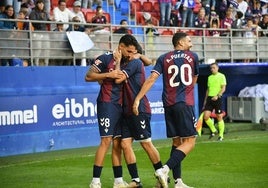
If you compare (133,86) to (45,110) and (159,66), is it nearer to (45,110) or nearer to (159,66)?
(159,66)

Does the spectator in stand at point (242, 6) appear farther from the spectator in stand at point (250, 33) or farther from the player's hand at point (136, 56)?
the player's hand at point (136, 56)

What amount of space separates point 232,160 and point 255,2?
1582cm

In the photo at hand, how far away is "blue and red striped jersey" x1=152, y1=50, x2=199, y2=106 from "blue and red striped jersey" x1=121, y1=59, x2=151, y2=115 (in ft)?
1.14

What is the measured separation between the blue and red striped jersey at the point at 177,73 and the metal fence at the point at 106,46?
8.13 metres

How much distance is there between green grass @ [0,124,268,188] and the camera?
40.1 ft

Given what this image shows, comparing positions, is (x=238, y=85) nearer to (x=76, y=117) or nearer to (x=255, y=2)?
(x=255, y=2)

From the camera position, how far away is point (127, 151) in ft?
38.2

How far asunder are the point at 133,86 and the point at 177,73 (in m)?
0.73

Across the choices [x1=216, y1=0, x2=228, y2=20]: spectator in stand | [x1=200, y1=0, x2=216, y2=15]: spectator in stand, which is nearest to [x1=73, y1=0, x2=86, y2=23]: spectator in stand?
[x1=200, y1=0, x2=216, y2=15]: spectator in stand

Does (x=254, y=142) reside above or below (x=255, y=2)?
below

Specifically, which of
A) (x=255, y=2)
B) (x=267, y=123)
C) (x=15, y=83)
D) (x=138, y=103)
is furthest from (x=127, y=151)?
(x=255, y=2)

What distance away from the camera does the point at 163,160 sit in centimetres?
1586

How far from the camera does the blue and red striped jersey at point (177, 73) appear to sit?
1146 centimetres

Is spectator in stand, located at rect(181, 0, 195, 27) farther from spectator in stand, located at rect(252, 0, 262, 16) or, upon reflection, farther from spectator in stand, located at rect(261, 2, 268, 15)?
spectator in stand, located at rect(261, 2, 268, 15)
